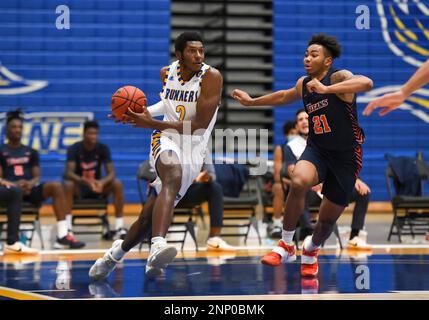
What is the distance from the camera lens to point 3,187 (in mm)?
8883

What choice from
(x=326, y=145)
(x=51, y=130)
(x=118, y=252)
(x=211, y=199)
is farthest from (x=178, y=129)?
(x=51, y=130)

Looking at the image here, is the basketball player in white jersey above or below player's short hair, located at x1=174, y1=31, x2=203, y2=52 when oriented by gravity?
below

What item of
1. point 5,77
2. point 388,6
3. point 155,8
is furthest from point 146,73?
point 388,6

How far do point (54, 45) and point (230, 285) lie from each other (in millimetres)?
8237

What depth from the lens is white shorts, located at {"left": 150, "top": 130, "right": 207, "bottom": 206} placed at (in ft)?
20.2

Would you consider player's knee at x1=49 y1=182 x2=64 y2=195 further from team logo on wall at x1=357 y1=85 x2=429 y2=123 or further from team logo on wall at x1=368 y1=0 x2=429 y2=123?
team logo on wall at x1=357 y1=85 x2=429 y2=123

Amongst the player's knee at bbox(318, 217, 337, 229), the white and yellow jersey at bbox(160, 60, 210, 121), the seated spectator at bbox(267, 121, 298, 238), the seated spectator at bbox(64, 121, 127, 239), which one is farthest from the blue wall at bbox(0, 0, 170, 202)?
the player's knee at bbox(318, 217, 337, 229)

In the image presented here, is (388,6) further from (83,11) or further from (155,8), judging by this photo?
(83,11)

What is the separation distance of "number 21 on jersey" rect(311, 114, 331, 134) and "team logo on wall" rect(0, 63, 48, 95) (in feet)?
26.3

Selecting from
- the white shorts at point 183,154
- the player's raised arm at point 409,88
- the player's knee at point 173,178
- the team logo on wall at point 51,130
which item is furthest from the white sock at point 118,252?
the team logo on wall at point 51,130

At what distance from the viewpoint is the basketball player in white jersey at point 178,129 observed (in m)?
6.02

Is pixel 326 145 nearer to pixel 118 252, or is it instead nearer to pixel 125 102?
pixel 125 102

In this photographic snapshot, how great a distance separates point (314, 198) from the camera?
9391mm

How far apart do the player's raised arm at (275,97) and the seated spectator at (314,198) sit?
2.32 m
